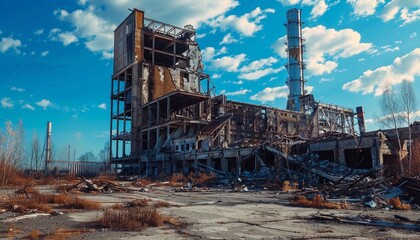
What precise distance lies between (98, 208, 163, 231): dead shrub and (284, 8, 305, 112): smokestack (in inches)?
2324

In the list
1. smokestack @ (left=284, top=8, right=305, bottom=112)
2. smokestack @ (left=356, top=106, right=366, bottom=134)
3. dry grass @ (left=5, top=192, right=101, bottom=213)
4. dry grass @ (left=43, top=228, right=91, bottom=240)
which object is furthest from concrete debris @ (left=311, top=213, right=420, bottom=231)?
smokestack @ (left=284, top=8, right=305, bottom=112)

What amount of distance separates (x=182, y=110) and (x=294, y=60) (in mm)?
25958

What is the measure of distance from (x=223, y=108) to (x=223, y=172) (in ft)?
73.4

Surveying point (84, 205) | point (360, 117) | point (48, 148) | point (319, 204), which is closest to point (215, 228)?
point (84, 205)

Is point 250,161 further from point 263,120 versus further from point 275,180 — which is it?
point 263,120

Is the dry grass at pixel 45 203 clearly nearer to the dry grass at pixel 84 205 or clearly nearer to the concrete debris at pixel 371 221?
the dry grass at pixel 84 205

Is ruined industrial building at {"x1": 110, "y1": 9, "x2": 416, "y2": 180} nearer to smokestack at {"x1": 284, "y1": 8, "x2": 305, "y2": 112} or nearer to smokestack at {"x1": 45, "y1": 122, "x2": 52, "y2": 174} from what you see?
smokestack at {"x1": 284, "y1": 8, "x2": 305, "y2": 112}

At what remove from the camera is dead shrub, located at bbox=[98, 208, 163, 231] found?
7414 millimetres

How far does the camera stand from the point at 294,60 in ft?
218

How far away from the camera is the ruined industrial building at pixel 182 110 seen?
40.3m

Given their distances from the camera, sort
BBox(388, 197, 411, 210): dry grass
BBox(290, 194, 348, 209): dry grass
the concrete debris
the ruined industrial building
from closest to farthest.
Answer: the concrete debris
BBox(388, 197, 411, 210): dry grass
BBox(290, 194, 348, 209): dry grass
the ruined industrial building

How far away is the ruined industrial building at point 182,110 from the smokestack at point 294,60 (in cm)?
18

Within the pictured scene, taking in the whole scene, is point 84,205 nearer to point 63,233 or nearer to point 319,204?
point 63,233

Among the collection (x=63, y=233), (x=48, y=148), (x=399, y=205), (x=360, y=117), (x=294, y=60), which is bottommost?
(x=399, y=205)
